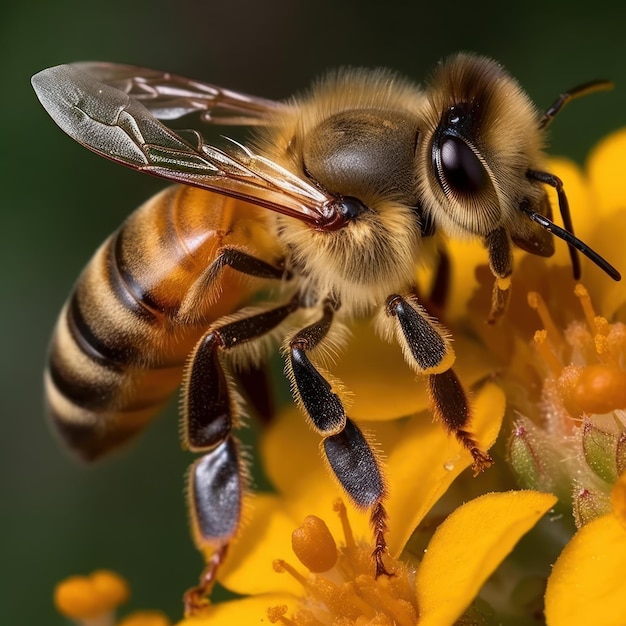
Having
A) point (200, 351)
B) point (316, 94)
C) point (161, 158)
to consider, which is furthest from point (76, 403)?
point (316, 94)

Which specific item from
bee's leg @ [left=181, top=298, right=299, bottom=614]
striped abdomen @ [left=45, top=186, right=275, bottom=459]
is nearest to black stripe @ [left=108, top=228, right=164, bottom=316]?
striped abdomen @ [left=45, top=186, right=275, bottom=459]

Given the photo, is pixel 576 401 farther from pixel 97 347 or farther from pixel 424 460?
pixel 97 347

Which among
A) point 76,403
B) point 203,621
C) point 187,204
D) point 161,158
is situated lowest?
point 203,621

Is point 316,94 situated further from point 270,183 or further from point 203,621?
point 203,621

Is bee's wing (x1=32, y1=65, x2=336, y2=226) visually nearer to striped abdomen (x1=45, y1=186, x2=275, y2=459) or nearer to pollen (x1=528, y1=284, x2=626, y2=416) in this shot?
striped abdomen (x1=45, y1=186, x2=275, y2=459)

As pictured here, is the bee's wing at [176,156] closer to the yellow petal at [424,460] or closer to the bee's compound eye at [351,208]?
the bee's compound eye at [351,208]

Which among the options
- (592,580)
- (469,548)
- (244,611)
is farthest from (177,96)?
(592,580)
